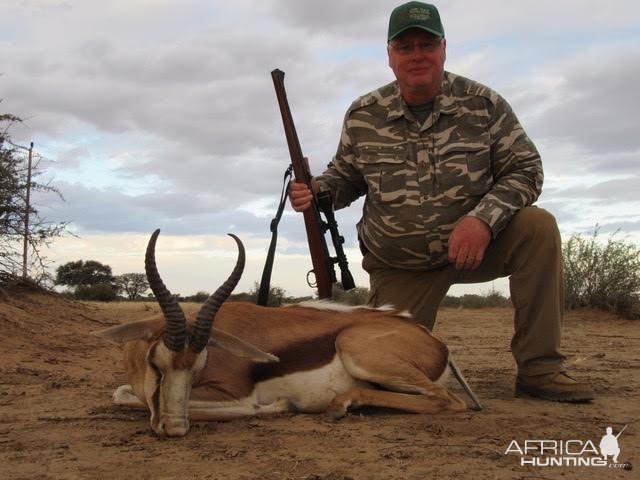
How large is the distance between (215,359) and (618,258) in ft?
38.6

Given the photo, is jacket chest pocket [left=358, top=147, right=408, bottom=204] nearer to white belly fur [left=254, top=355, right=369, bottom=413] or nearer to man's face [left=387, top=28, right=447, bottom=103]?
man's face [left=387, top=28, right=447, bottom=103]

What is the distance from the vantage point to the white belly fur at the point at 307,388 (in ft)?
15.4

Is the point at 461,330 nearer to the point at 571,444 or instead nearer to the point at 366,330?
the point at 366,330

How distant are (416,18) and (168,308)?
2931 mm

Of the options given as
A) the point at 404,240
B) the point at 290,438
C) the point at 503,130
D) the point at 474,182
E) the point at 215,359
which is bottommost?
the point at 290,438

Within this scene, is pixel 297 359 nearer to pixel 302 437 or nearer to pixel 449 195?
pixel 302 437

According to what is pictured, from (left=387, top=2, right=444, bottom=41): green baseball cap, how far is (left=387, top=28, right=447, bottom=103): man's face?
0.21ft

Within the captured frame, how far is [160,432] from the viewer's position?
3934 mm

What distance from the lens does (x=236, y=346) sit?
4.46 m

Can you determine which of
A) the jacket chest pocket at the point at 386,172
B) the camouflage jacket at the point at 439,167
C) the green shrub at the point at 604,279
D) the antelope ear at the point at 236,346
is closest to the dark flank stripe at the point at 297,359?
the antelope ear at the point at 236,346

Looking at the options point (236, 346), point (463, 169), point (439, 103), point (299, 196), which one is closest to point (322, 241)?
point (299, 196)

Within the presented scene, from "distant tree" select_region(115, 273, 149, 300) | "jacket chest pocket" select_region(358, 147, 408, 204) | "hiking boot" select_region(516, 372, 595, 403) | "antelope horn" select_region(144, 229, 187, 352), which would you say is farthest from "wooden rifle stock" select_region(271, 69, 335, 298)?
"distant tree" select_region(115, 273, 149, 300)

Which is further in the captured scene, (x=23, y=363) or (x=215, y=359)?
(x=23, y=363)

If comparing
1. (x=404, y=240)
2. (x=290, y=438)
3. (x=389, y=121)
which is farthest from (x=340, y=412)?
(x=389, y=121)
